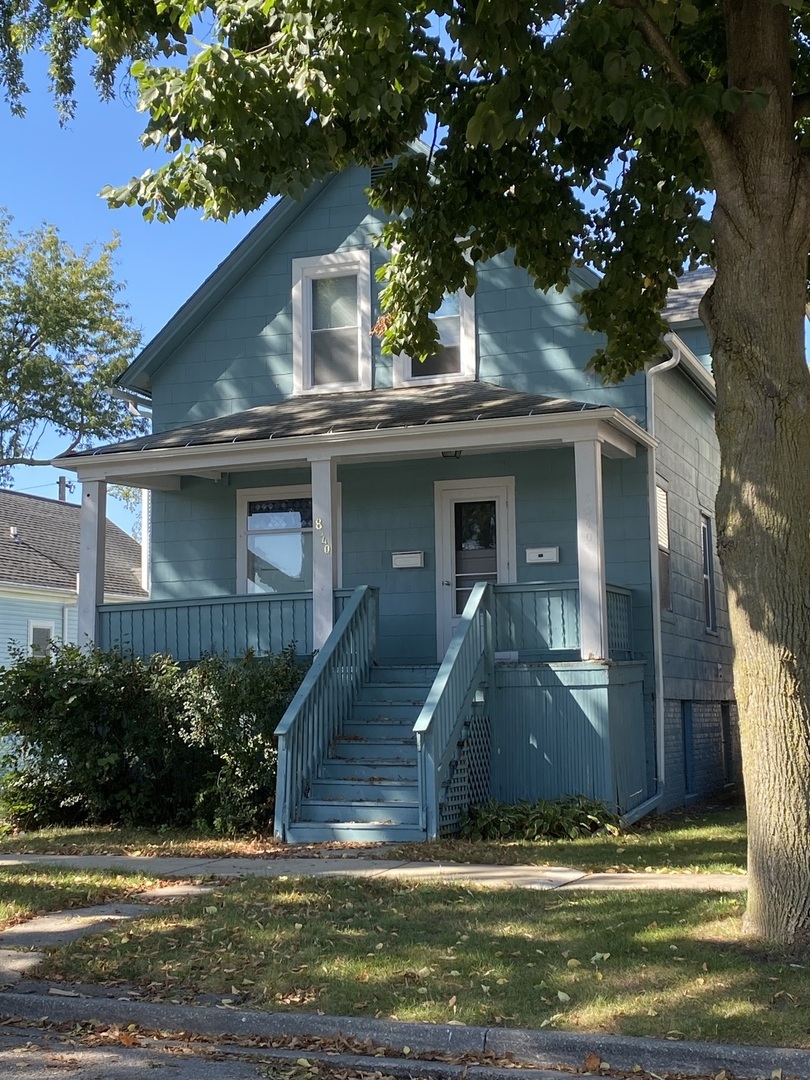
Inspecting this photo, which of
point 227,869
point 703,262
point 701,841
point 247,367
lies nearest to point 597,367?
point 703,262

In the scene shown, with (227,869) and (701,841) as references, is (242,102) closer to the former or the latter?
(227,869)

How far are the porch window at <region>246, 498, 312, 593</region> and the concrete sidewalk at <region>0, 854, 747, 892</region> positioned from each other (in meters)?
5.57

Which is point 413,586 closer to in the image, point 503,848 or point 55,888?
point 503,848

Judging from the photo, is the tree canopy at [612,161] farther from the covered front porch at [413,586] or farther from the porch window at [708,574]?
the porch window at [708,574]

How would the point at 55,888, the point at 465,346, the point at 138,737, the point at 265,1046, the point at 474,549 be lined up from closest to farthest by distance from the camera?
the point at 265,1046, the point at 55,888, the point at 138,737, the point at 474,549, the point at 465,346

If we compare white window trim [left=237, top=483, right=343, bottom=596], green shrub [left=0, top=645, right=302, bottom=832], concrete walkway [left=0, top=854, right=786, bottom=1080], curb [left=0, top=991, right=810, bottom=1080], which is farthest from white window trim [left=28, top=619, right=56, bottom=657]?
curb [left=0, top=991, right=810, bottom=1080]

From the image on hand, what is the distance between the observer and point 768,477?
6805mm

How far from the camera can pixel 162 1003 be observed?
6137mm

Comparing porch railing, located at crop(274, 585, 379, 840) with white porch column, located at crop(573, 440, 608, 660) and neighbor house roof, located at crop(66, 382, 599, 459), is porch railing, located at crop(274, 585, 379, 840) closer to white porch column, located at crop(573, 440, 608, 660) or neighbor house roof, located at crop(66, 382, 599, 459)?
neighbor house roof, located at crop(66, 382, 599, 459)

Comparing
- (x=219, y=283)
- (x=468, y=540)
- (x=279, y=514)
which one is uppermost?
(x=219, y=283)

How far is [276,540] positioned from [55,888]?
758 cm

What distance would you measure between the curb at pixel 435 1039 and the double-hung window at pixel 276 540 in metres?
9.79

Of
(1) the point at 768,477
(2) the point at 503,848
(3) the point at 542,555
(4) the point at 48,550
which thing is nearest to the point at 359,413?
(3) the point at 542,555

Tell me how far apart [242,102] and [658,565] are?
836cm
